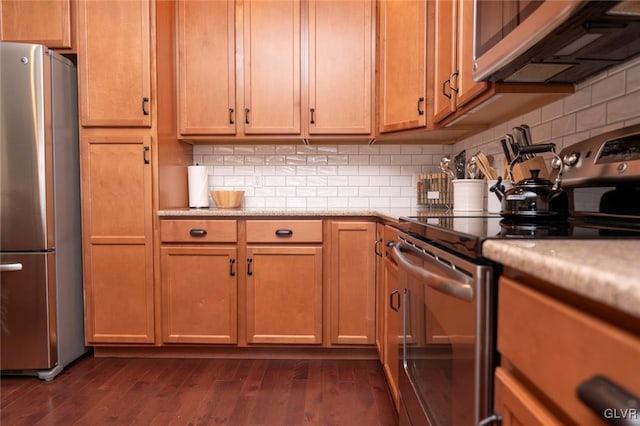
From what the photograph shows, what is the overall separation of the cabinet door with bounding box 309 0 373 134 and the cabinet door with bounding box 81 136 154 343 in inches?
43.3

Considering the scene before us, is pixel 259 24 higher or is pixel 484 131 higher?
pixel 259 24

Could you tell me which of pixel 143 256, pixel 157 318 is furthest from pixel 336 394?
pixel 143 256

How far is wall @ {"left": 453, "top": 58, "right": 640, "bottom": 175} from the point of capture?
112 centimetres

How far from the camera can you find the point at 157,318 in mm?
2246

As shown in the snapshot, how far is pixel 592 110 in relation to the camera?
129 centimetres

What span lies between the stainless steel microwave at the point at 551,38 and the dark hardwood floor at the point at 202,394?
147 centimetres

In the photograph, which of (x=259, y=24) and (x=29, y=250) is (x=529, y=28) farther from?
(x=29, y=250)

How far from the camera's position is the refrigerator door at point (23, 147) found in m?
1.96

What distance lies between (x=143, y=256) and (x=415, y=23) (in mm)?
Answer: 2049

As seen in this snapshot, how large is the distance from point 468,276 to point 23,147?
2.26 metres

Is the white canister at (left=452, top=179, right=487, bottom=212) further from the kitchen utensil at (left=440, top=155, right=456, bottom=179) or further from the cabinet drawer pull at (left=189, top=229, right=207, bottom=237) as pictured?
the cabinet drawer pull at (left=189, top=229, right=207, bottom=237)

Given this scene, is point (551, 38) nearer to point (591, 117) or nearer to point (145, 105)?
point (591, 117)

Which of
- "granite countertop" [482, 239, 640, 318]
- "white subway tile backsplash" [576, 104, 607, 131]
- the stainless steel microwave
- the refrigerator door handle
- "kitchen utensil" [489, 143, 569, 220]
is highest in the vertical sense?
the stainless steel microwave

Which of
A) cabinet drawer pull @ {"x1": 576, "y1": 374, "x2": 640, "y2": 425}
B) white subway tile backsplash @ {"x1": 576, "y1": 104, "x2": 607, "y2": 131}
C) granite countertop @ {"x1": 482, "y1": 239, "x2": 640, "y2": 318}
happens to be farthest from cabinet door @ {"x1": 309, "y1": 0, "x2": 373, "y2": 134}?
cabinet drawer pull @ {"x1": 576, "y1": 374, "x2": 640, "y2": 425}
